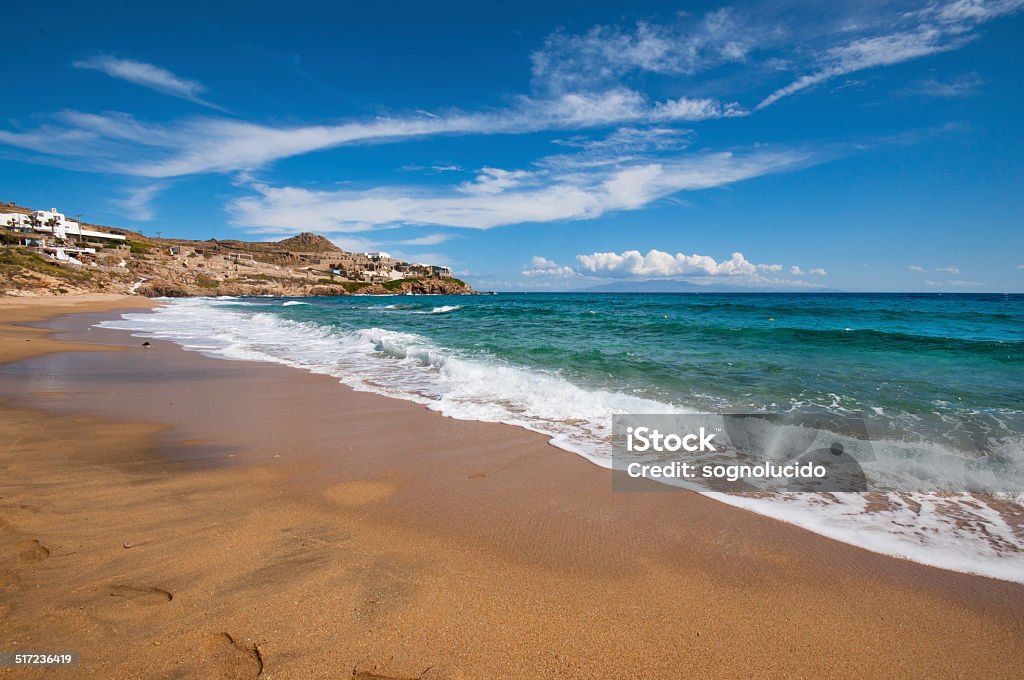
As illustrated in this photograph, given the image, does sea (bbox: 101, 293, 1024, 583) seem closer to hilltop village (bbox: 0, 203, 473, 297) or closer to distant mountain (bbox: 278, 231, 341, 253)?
hilltop village (bbox: 0, 203, 473, 297)

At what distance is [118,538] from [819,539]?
5172 millimetres

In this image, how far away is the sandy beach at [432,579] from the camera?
2100 millimetres

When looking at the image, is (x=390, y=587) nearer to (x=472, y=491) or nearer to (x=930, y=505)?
(x=472, y=491)

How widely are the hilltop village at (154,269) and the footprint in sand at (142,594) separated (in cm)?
4879

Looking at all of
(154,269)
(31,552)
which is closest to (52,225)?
(154,269)

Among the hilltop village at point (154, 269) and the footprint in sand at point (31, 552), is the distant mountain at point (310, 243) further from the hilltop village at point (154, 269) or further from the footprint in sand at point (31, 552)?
the footprint in sand at point (31, 552)

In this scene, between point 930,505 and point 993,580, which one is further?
point 930,505

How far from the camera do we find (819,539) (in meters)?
3.36

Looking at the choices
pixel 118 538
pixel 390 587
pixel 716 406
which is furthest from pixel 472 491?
pixel 716 406

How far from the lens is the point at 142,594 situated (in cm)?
245

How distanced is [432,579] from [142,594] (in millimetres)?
1612

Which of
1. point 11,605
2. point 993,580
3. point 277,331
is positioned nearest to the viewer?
point 11,605

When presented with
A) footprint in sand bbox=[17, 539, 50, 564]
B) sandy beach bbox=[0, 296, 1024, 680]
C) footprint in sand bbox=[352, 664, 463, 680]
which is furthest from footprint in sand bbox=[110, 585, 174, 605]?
footprint in sand bbox=[352, 664, 463, 680]

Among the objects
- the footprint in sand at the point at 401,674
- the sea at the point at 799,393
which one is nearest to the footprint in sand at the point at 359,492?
the footprint in sand at the point at 401,674
